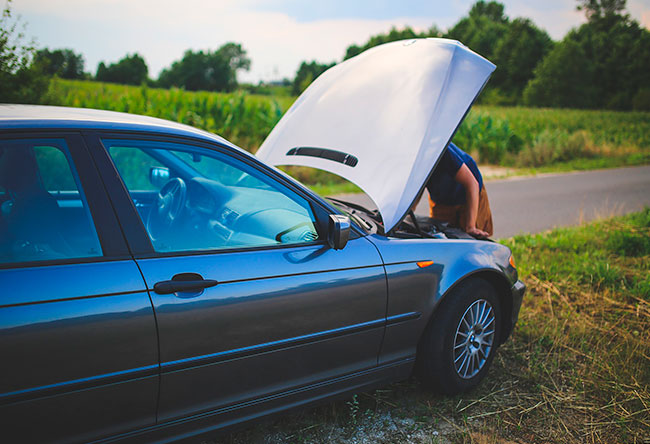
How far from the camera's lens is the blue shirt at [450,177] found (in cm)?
393

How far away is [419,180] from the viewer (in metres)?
3.02

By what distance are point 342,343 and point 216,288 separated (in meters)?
0.77

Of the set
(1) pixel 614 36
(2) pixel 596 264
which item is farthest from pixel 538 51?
(2) pixel 596 264

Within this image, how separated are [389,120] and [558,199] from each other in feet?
24.3

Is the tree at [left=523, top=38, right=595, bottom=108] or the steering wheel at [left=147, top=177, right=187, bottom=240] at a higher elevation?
the tree at [left=523, top=38, right=595, bottom=108]

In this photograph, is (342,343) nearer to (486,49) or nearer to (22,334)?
(22,334)

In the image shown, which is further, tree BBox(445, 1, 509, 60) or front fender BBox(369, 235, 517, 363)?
tree BBox(445, 1, 509, 60)

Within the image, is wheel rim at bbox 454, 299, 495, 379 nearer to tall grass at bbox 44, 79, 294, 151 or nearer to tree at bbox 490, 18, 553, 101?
tall grass at bbox 44, 79, 294, 151

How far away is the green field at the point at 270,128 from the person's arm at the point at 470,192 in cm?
550

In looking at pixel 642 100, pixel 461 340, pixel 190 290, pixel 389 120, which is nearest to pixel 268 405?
pixel 190 290

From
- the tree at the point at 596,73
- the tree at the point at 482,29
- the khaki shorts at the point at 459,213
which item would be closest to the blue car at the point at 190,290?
the khaki shorts at the point at 459,213

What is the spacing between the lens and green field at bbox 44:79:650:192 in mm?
11172

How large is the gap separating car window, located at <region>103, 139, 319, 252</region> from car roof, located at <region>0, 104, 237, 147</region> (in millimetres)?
69

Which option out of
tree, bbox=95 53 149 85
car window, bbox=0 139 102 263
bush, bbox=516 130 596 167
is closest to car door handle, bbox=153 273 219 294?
car window, bbox=0 139 102 263
